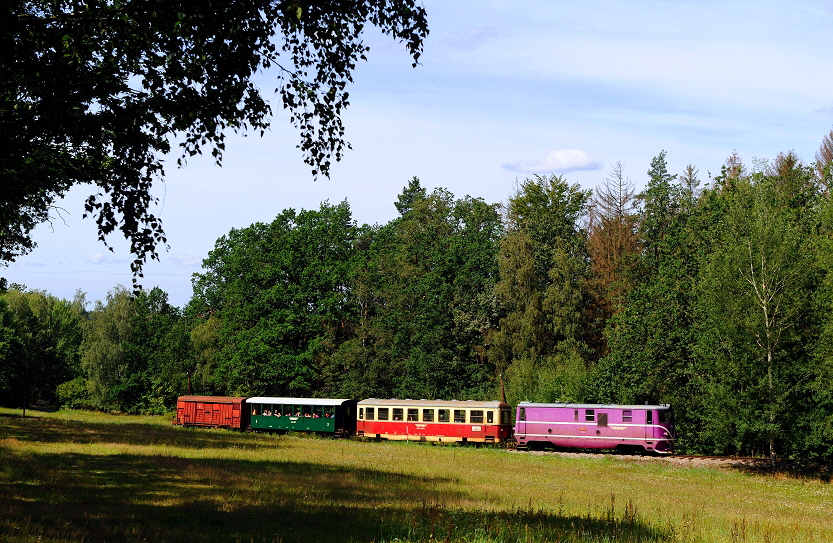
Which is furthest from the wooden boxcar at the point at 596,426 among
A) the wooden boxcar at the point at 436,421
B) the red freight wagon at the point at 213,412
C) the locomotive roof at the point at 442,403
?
the red freight wagon at the point at 213,412

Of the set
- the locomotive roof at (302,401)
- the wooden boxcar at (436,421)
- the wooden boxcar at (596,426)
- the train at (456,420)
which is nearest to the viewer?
the wooden boxcar at (596,426)

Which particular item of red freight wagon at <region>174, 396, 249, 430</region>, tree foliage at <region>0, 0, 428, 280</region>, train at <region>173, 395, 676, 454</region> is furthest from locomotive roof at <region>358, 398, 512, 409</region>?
tree foliage at <region>0, 0, 428, 280</region>

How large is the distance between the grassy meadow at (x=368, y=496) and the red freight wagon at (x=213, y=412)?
56.0 feet

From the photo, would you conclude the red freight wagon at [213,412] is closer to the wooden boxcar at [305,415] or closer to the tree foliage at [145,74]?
the wooden boxcar at [305,415]

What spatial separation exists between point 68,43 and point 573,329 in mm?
55111

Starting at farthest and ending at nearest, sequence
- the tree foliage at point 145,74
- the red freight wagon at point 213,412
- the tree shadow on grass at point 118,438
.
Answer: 1. the red freight wagon at point 213,412
2. the tree shadow on grass at point 118,438
3. the tree foliage at point 145,74

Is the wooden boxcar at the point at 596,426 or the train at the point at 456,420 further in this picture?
the train at the point at 456,420

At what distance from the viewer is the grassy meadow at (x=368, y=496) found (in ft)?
48.3

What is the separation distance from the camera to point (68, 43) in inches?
452

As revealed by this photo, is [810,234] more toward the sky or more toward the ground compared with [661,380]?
more toward the sky

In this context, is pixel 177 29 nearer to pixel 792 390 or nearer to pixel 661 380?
pixel 792 390

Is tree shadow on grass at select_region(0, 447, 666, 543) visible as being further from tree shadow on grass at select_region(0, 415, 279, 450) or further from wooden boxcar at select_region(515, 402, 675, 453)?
wooden boxcar at select_region(515, 402, 675, 453)

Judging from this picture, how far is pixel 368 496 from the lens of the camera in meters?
21.4

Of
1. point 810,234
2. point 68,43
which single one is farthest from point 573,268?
point 68,43
